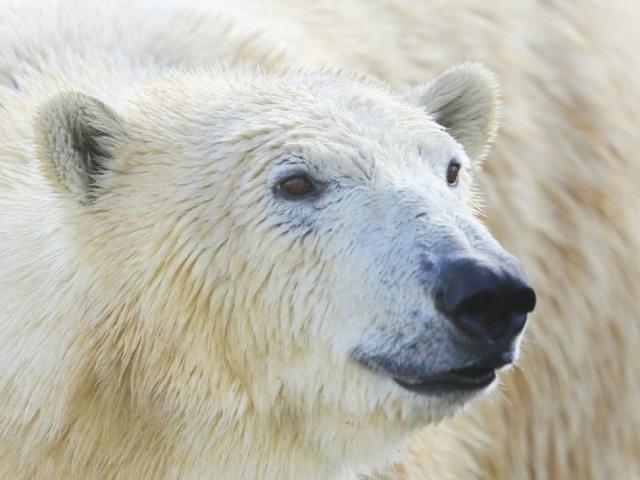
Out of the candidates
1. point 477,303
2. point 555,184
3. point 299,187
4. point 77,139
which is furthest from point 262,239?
point 555,184

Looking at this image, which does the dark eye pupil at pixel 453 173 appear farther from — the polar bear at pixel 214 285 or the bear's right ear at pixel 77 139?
the bear's right ear at pixel 77 139

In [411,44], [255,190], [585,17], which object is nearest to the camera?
[255,190]

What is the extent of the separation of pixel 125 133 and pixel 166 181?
0.60ft

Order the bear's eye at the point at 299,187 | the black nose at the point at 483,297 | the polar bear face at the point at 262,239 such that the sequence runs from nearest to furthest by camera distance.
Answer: the black nose at the point at 483,297 < the polar bear face at the point at 262,239 < the bear's eye at the point at 299,187

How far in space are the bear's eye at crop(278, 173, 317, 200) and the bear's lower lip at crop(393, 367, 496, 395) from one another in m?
0.55

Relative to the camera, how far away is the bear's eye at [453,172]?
3.51 meters

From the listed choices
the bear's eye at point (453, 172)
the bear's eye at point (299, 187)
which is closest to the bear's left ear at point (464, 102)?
the bear's eye at point (453, 172)

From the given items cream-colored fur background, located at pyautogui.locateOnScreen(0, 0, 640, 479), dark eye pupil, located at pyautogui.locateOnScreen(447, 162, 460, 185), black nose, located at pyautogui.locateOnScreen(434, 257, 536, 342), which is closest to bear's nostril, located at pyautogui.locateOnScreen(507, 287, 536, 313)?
black nose, located at pyautogui.locateOnScreen(434, 257, 536, 342)

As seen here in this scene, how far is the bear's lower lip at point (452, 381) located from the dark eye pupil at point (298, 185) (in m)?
0.55

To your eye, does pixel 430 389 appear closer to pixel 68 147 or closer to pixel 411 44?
pixel 68 147

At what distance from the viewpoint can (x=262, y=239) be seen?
3285 millimetres

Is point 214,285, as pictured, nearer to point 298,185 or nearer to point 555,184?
point 298,185

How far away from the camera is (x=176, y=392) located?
10.9 ft

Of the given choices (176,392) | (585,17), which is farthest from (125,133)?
(585,17)
